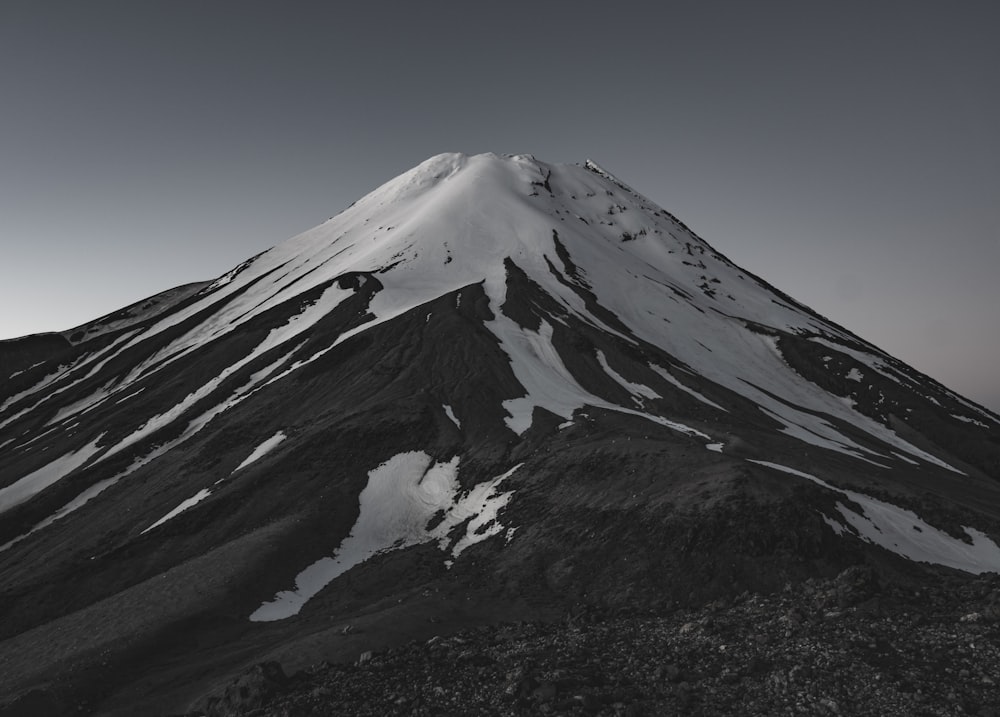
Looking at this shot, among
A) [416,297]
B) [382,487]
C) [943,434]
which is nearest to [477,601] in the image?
[382,487]

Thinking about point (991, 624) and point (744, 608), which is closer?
point (991, 624)

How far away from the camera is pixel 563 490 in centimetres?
4756

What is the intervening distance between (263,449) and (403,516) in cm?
2323

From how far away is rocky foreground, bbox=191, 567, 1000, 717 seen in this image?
20.4 meters

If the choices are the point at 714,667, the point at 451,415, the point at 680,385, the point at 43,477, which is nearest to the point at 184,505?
the point at 451,415

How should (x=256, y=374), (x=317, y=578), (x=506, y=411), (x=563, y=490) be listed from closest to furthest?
(x=317, y=578)
(x=563, y=490)
(x=506, y=411)
(x=256, y=374)

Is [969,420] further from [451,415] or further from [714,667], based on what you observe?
[714,667]

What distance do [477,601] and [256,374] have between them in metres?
64.6

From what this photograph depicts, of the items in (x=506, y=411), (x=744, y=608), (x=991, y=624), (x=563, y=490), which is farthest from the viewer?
(x=506, y=411)

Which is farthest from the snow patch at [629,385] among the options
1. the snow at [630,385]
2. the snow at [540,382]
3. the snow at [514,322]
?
the snow at [540,382]

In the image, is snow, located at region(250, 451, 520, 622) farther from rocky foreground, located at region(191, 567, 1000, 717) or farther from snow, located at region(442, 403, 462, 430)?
rocky foreground, located at region(191, 567, 1000, 717)

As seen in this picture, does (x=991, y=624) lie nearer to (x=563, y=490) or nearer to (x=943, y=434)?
(x=563, y=490)

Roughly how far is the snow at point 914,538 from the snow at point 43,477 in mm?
83575

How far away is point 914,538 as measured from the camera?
3925 cm
